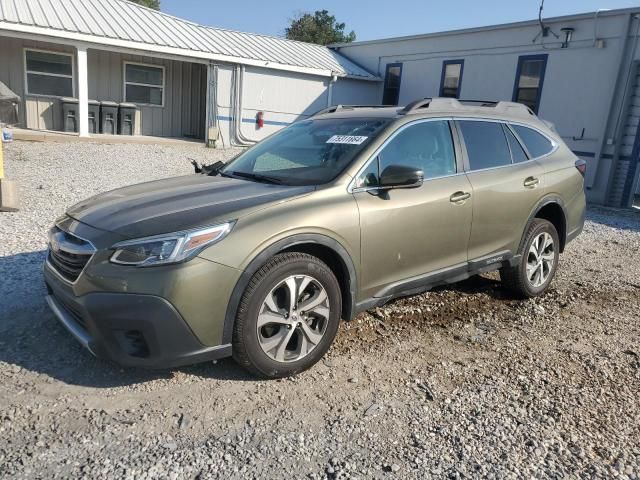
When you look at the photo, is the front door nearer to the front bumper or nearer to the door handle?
the door handle

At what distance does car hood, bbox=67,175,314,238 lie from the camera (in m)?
3.01

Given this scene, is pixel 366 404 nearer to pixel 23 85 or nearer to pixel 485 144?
pixel 485 144

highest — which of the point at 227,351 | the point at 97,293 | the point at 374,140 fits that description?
the point at 374,140

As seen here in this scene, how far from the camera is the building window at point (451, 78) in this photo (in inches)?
645

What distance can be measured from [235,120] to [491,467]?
1642 centimetres

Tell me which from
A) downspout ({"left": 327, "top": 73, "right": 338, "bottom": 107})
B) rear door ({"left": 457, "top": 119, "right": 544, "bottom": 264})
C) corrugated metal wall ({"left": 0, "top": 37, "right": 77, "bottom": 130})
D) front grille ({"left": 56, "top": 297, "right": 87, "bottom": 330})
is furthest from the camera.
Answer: downspout ({"left": 327, "top": 73, "right": 338, "bottom": 107})

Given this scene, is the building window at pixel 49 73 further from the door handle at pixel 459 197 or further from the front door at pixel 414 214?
the door handle at pixel 459 197

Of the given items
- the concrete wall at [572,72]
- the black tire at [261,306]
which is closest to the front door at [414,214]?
the black tire at [261,306]

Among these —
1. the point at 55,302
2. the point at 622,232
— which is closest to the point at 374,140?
the point at 55,302

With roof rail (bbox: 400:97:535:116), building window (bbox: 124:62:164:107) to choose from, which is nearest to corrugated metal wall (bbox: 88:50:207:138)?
building window (bbox: 124:62:164:107)

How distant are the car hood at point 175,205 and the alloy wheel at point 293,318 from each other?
542 millimetres

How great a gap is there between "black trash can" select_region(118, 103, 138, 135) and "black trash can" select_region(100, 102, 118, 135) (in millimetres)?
146

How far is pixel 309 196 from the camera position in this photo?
3.36m

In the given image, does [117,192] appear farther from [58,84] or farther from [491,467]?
[58,84]
